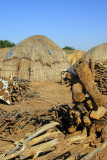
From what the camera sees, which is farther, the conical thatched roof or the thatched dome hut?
the conical thatched roof

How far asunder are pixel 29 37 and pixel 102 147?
12.0m

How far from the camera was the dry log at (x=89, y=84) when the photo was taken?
364cm

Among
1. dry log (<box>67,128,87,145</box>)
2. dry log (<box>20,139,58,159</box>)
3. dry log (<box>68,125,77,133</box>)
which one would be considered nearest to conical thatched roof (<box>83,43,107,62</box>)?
dry log (<box>68,125,77,133</box>)

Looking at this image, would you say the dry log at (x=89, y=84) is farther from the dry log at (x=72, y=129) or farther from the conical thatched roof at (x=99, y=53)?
the conical thatched roof at (x=99, y=53)

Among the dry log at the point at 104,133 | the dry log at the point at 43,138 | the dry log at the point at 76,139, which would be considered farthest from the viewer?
the dry log at the point at 104,133

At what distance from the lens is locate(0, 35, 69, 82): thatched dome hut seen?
12664mm

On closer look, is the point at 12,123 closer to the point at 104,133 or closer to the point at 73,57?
the point at 104,133

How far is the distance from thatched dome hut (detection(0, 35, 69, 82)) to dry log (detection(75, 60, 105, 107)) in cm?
894

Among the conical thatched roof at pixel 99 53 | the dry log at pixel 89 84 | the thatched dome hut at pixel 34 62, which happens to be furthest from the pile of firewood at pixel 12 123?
the conical thatched roof at pixel 99 53

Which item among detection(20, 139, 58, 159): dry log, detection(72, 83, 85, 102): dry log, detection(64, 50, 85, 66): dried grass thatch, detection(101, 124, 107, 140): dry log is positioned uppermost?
detection(64, 50, 85, 66): dried grass thatch

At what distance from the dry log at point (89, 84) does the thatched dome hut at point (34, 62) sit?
8938mm

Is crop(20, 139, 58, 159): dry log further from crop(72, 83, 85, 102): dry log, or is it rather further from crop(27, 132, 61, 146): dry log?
crop(72, 83, 85, 102): dry log

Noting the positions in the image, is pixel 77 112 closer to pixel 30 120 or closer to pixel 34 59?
pixel 30 120

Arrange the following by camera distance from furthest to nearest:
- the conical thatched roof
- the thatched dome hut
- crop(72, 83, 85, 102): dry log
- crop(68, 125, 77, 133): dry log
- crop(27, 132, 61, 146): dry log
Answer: the conical thatched roof → the thatched dome hut → crop(68, 125, 77, 133): dry log → crop(72, 83, 85, 102): dry log → crop(27, 132, 61, 146): dry log
